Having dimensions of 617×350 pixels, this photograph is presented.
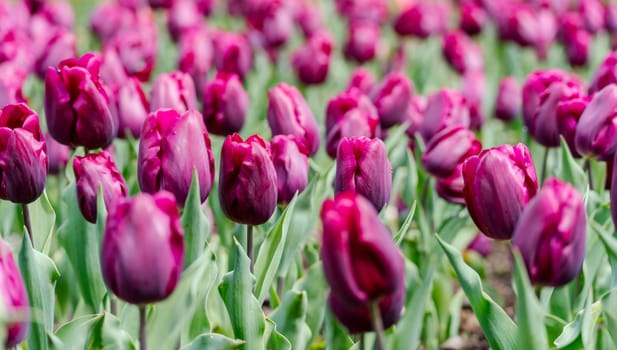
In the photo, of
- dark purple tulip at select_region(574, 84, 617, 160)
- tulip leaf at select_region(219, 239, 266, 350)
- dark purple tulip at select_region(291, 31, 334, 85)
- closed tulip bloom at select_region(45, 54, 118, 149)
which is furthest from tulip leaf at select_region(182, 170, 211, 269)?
dark purple tulip at select_region(291, 31, 334, 85)

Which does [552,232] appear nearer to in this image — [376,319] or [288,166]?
[376,319]

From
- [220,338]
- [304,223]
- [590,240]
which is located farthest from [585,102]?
[220,338]

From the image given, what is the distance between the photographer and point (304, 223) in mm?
2400

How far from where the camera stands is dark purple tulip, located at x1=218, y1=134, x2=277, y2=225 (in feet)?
6.41

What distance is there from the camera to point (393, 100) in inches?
119

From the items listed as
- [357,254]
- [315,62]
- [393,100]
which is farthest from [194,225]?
[315,62]

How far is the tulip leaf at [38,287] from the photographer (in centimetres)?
194

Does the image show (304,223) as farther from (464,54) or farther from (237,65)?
(464,54)

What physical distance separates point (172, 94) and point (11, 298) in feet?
3.95

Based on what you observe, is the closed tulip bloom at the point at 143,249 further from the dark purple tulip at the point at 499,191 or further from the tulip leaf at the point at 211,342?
the dark purple tulip at the point at 499,191

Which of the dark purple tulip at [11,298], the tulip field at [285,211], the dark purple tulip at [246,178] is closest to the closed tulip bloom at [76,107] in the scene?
the tulip field at [285,211]

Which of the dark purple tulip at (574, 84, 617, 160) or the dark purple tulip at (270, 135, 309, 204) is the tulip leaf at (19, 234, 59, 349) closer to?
the dark purple tulip at (270, 135, 309, 204)

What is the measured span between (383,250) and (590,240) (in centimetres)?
114

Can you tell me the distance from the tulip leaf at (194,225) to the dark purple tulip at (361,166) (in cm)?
29
